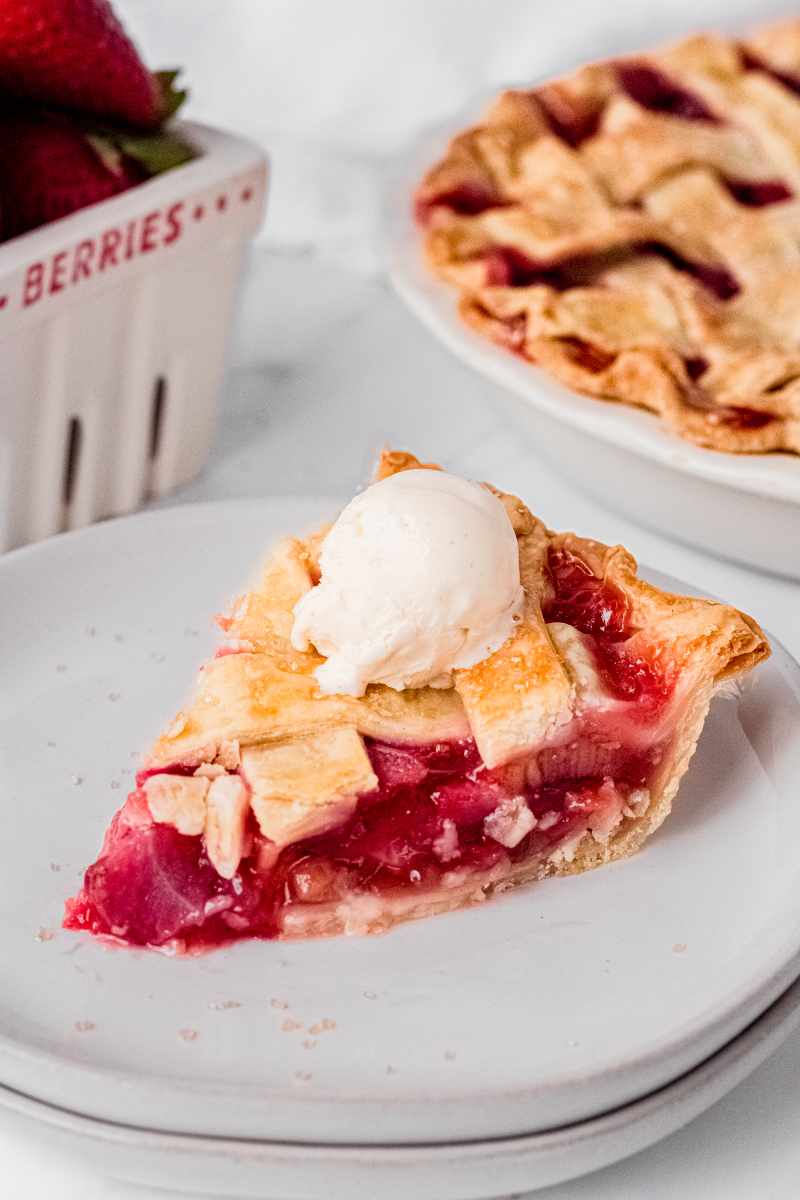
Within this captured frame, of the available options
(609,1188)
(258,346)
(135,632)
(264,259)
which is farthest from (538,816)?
(264,259)

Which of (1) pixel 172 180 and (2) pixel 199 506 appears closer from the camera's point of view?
(2) pixel 199 506

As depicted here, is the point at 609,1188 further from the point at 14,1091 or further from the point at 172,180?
the point at 172,180

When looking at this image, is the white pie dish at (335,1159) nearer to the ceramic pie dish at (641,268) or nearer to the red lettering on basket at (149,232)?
the ceramic pie dish at (641,268)

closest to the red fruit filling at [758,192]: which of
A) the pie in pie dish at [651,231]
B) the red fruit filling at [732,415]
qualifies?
the pie in pie dish at [651,231]

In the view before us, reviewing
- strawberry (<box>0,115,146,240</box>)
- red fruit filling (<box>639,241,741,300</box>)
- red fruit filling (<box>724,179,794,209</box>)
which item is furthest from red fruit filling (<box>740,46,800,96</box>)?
strawberry (<box>0,115,146,240</box>)

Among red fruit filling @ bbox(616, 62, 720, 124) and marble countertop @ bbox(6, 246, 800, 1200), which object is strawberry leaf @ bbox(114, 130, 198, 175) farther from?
red fruit filling @ bbox(616, 62, 720, 124)

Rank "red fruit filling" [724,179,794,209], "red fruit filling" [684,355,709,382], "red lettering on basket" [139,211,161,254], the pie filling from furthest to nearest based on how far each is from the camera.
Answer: "red fruit filling" [724,179,794,209]
"red fruit filling" [684,355,709,382]
"red lettering on basket" [139,211,161,254]
the pie filling
